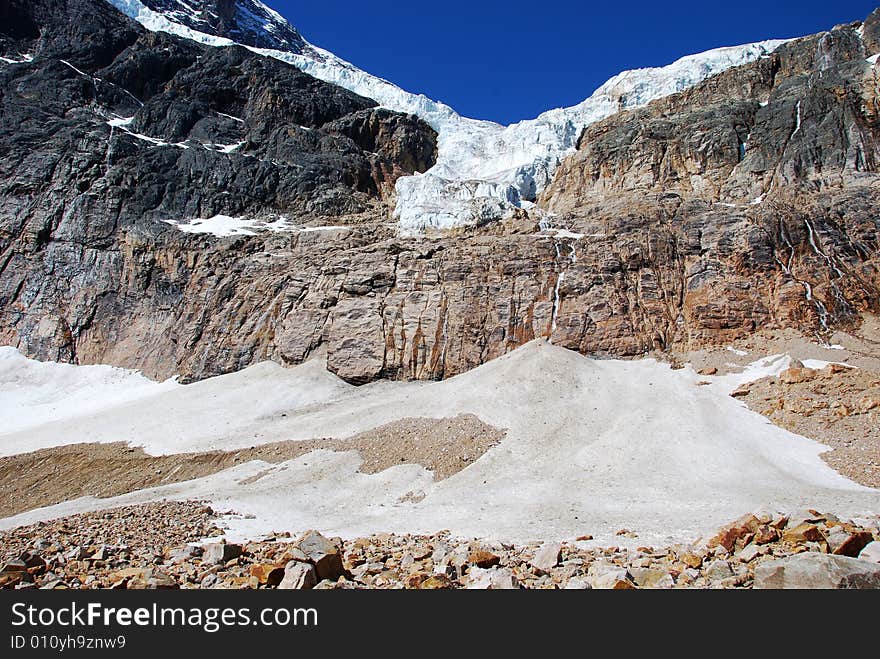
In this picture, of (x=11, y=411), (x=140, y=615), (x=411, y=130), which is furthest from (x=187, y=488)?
(x=411, y=130)

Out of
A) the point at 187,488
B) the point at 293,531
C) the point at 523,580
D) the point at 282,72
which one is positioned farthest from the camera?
the point at 282,72

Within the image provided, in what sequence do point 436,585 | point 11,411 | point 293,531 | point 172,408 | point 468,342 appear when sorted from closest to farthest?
point 436,585
point 293,531
point 172,408
point 468,342
point 11,411

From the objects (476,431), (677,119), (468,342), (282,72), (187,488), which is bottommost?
(187,488)

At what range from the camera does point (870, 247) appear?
38.4 meters

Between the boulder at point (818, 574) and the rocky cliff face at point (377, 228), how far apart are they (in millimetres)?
32287

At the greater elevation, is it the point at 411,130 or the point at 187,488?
the point at 411,130

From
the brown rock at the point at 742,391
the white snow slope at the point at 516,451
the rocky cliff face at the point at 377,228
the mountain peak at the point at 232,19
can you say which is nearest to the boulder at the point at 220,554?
the white snow slope at the point at 516,451

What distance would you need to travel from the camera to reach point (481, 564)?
8828 millimetres

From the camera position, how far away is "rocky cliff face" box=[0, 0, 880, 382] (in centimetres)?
3931

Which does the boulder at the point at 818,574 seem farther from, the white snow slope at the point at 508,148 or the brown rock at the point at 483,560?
the white snow slope at the point at 508,148

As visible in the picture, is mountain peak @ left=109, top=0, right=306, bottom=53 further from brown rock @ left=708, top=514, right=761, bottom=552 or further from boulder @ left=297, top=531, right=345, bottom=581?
brown rock @ left=708, top=514, right=761, bottom=552

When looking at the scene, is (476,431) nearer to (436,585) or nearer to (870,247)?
(436,585)

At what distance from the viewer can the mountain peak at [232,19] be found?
114000 mm

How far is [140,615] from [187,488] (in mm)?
19682
